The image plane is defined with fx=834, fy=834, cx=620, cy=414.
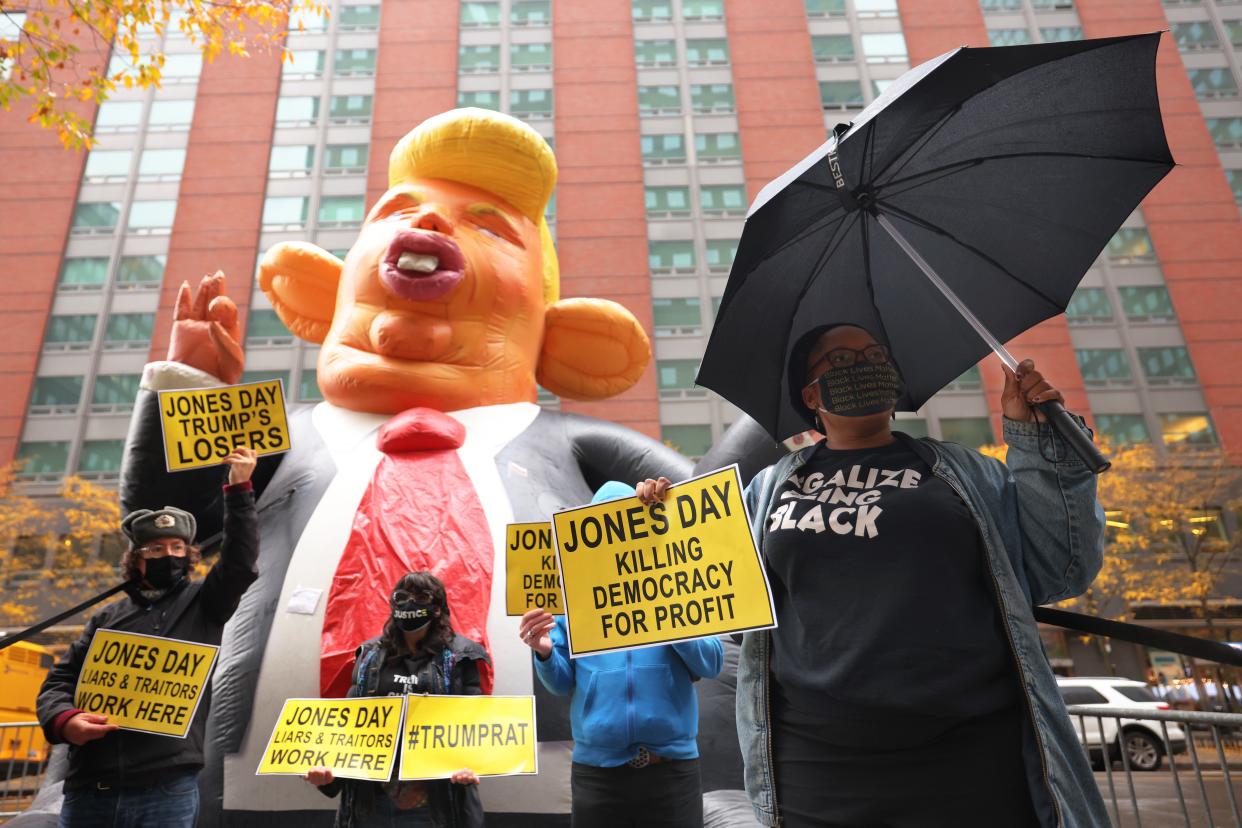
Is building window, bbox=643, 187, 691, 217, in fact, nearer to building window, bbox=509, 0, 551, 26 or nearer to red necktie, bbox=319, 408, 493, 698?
building window, bbox=509, 0, 551, 26

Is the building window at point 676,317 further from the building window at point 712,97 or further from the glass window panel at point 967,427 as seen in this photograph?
the glass window panel at point 967,427

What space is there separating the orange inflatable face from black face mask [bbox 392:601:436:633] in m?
1.77

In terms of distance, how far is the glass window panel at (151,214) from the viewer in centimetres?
2359

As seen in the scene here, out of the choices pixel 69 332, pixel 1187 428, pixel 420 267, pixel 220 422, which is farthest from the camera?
pixel 69 332

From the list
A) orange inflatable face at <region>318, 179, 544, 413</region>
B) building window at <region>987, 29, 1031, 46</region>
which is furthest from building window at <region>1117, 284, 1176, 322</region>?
orange inflatable face at <region>318, 179, 544, 413</region>

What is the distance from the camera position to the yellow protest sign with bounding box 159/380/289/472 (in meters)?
3.46

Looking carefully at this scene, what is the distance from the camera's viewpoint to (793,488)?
1965mm

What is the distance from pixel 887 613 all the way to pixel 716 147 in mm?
24577

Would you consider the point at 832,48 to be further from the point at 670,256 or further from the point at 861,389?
the point at 861,389

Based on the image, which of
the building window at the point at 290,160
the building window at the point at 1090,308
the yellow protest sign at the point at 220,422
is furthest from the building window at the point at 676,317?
the yellow protest sign at the point at 220,422

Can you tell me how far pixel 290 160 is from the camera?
24516mm

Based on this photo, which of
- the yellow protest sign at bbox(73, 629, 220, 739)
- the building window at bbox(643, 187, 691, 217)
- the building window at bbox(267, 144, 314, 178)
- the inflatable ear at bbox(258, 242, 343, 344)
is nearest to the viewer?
the yellow protest sign at bbox(73, 629, 220, 739)

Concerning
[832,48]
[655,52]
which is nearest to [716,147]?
[655,52]

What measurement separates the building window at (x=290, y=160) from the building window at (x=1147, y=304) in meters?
23.4
